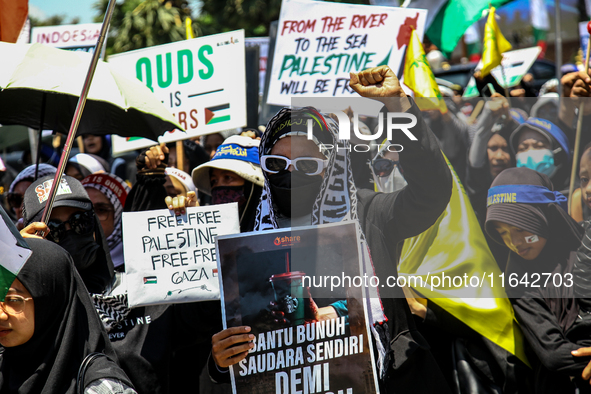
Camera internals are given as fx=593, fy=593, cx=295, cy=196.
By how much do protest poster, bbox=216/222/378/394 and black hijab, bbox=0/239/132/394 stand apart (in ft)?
1.49

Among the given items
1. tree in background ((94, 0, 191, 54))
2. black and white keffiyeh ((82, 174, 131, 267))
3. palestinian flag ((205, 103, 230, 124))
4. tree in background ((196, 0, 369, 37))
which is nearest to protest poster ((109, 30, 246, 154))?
palestinian flag ((205, 103, 230, 124))

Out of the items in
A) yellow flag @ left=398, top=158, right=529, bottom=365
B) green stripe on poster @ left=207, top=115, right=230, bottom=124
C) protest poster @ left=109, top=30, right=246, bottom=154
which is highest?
protest poster @ left=109, top=30, right=246, bottom=154

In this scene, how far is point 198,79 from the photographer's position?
4.37 m

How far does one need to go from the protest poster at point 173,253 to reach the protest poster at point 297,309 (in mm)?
692

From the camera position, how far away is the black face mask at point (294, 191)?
87.4 inches

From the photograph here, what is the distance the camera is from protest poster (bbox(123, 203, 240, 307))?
8.60ft

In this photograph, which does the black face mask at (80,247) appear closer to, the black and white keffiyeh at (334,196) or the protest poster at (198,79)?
the black and white keffiyeh at (334,196)

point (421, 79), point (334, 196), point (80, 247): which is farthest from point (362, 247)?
point (421, 79)

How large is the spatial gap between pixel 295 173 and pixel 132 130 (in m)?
1.76

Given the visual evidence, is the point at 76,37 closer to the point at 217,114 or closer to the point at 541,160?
the point at 217,114

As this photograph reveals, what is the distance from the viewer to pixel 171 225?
276cm

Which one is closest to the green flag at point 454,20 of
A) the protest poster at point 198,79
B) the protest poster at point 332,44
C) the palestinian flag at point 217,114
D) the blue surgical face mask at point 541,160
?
the protest poster at point 332,44

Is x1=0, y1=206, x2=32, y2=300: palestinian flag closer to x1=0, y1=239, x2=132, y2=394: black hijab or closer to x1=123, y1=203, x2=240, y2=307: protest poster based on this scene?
x1=0, y1=239, x2=132, y2=394: black hijab

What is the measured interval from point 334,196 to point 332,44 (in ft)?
9.23
